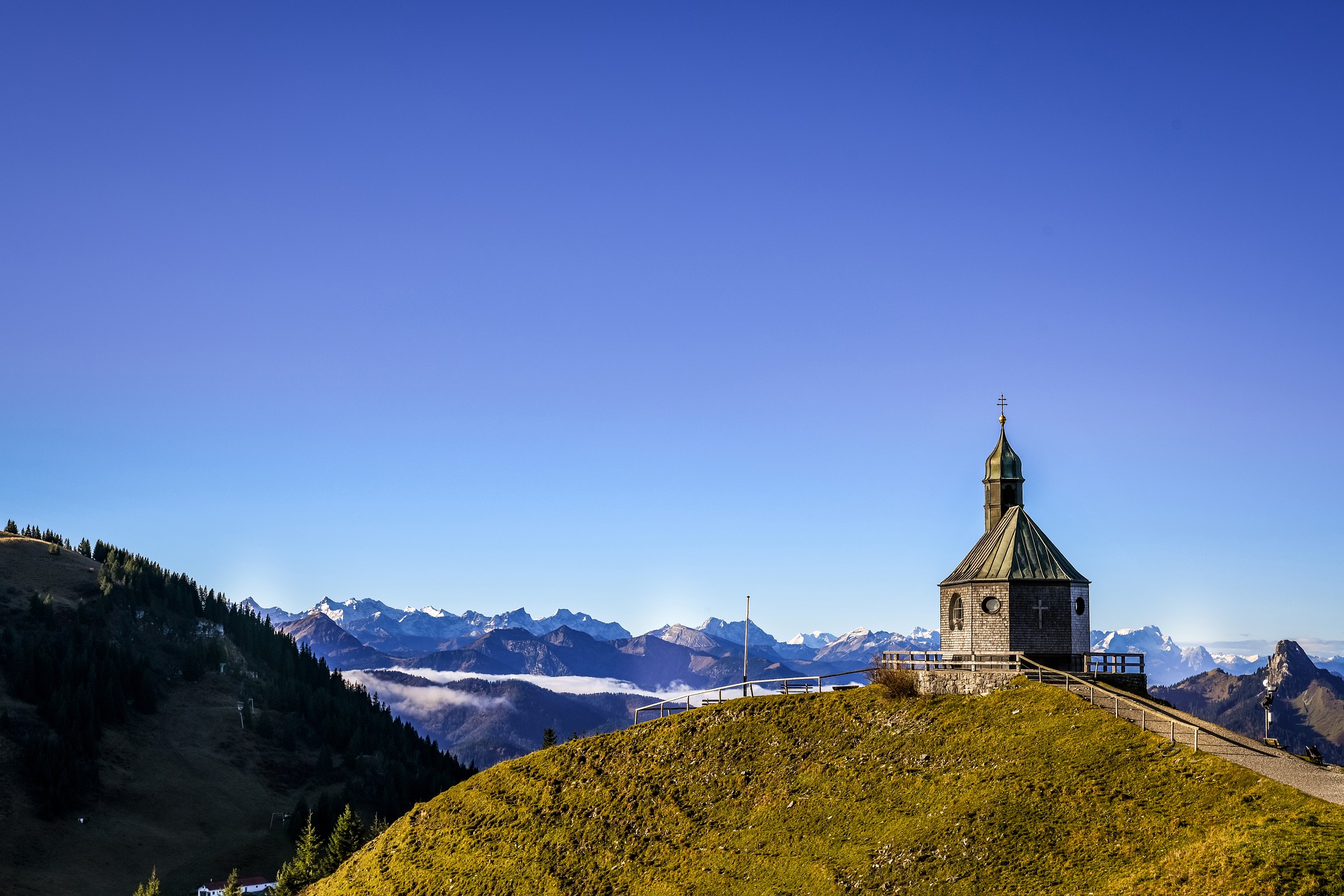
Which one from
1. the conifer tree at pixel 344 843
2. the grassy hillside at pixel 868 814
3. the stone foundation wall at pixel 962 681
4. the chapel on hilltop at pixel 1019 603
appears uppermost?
the chapel on hilltop at pixel 1019 603

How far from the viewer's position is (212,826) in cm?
15638

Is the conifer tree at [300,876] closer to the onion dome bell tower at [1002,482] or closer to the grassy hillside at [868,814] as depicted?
the grassy hillside at [868,814]

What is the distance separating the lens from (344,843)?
89688 mm

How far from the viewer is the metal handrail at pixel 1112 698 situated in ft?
182

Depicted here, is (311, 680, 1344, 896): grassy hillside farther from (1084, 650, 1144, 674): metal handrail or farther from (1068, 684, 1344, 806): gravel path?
(1084, 650, 1144, 674): metal handrail

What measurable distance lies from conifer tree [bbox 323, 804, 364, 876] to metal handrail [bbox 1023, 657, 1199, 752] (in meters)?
49.0

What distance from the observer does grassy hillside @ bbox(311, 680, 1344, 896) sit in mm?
46188

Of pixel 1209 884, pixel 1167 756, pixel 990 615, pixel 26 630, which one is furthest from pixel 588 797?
pixel 26 630

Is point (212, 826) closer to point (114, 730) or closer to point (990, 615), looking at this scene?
point (114, 730)

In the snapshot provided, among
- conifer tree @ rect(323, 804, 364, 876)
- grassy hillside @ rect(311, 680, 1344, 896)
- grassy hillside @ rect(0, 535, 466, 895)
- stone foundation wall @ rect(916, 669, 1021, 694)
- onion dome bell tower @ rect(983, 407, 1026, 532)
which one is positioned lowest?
grassy hillside @ rect(0, 535, 466, 895)

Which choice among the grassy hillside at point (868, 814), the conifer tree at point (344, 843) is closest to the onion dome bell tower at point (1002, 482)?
the grassy hillside at point (868, 814)

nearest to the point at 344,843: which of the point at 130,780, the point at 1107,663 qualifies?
the point at 1107,663

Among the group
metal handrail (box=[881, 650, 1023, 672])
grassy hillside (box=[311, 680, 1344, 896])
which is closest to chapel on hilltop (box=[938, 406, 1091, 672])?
metal handrail (box=[881, 650, 1023, 672])

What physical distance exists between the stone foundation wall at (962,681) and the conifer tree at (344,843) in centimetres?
4284
